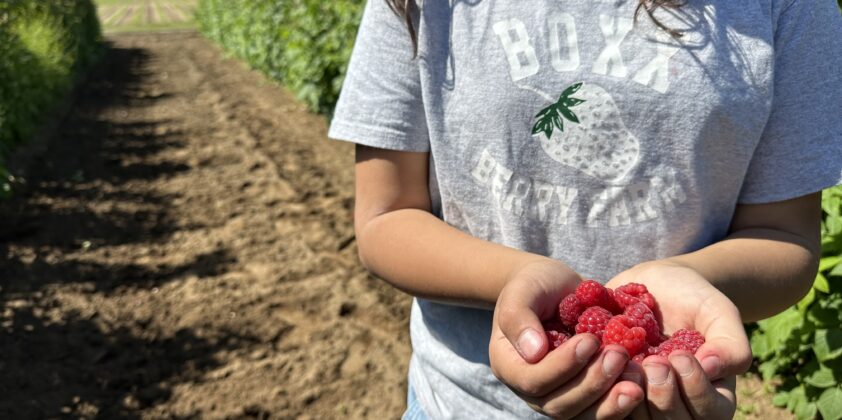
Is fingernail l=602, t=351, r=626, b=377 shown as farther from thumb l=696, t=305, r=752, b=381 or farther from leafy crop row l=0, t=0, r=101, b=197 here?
leafy crop row l=0, t=0, r=101, b=197

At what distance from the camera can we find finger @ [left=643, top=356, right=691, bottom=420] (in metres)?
0.85

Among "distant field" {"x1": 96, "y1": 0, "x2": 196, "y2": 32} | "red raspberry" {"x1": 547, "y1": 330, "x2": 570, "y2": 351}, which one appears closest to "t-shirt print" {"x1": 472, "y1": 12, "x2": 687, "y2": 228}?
"red raspberry" {"x1": 547, "y1": 330, "x2": 570, "y2": 351}

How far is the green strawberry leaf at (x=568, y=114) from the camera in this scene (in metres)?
1.09

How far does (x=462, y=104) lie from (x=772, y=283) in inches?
20.6

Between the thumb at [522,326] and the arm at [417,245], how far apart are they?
0.10 m

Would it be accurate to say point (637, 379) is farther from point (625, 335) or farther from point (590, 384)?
point (625, 335)

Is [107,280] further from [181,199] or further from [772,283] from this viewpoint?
[772,283]

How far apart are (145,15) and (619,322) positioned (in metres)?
50.1

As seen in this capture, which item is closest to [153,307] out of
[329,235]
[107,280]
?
[107,280]

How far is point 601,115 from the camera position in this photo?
3.59 ft

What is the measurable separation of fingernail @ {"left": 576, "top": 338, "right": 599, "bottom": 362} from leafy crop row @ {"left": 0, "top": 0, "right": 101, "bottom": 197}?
628 cm

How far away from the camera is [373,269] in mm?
1271

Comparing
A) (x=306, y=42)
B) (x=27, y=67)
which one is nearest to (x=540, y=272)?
(x=306, y=42)

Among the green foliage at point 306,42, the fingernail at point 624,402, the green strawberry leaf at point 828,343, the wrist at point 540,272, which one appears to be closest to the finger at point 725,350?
the fingernail at point 624,402
